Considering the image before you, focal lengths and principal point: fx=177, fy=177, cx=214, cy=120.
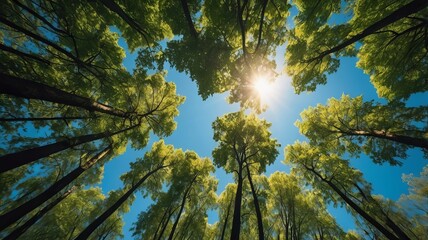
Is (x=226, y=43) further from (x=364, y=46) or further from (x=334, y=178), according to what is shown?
(x=334, y=178)

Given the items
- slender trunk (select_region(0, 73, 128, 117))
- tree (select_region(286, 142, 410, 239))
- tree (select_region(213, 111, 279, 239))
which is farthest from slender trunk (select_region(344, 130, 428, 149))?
slender trunk (select_region(0, 73, 128, 117))

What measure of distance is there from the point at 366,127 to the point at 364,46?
4.78 meters

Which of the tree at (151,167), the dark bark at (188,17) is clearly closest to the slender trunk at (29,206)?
the tree at (151,167)

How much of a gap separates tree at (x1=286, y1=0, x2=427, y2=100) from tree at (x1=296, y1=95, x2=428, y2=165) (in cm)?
113

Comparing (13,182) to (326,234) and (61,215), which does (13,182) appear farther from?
(326,234)

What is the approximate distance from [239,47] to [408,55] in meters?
7.90

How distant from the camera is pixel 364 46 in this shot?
9086mm

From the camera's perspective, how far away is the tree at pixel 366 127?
29.7ft

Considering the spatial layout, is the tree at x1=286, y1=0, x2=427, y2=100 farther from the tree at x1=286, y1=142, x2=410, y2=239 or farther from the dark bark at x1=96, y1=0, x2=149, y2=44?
the dark bark at x1=96, y1=0, x2=149, y2=44

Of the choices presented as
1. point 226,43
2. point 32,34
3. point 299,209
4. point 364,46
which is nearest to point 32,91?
point 32,34

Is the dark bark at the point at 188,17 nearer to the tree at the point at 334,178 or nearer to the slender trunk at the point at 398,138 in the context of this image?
the slender trunk at the point at 398,138

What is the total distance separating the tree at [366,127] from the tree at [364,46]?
1.13 metres

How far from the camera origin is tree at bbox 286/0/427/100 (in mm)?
7289

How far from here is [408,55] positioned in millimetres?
8289
